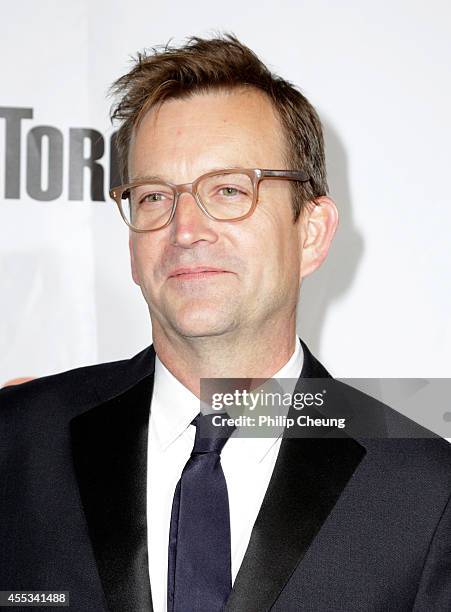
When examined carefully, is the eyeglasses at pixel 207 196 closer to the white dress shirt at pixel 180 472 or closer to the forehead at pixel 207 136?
the forehead at pixel 207 136

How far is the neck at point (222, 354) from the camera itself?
1611mm

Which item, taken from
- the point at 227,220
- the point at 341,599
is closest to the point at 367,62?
the point at 227,220

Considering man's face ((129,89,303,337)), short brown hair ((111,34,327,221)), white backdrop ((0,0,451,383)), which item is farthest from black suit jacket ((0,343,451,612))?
white backdrop ((0,0,451,383))

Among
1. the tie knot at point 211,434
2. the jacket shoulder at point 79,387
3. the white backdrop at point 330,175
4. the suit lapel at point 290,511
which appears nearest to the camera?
the suit lapel at point 290,511

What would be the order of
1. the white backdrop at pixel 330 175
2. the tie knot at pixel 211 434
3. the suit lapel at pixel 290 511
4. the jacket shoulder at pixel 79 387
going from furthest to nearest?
the white backdrop at pixel 330 175 < the jacket shoulder at pixel 79 387 < the tie knot at pixel 211 434 < the suit lapel at pixel 290 511

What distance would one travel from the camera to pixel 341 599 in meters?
1.46

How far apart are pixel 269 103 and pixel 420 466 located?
651 mm

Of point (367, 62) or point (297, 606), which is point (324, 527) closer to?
point (297, 606)

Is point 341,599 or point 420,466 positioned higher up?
point 420,466

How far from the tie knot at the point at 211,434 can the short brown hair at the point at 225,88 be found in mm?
390

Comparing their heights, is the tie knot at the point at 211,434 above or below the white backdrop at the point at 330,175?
below

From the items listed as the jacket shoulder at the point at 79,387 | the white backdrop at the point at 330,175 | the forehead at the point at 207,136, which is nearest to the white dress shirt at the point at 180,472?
the jacket shoulder at the point at 79,387

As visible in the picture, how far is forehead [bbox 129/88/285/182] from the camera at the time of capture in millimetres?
1587

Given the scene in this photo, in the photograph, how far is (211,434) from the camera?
1.53 metres
